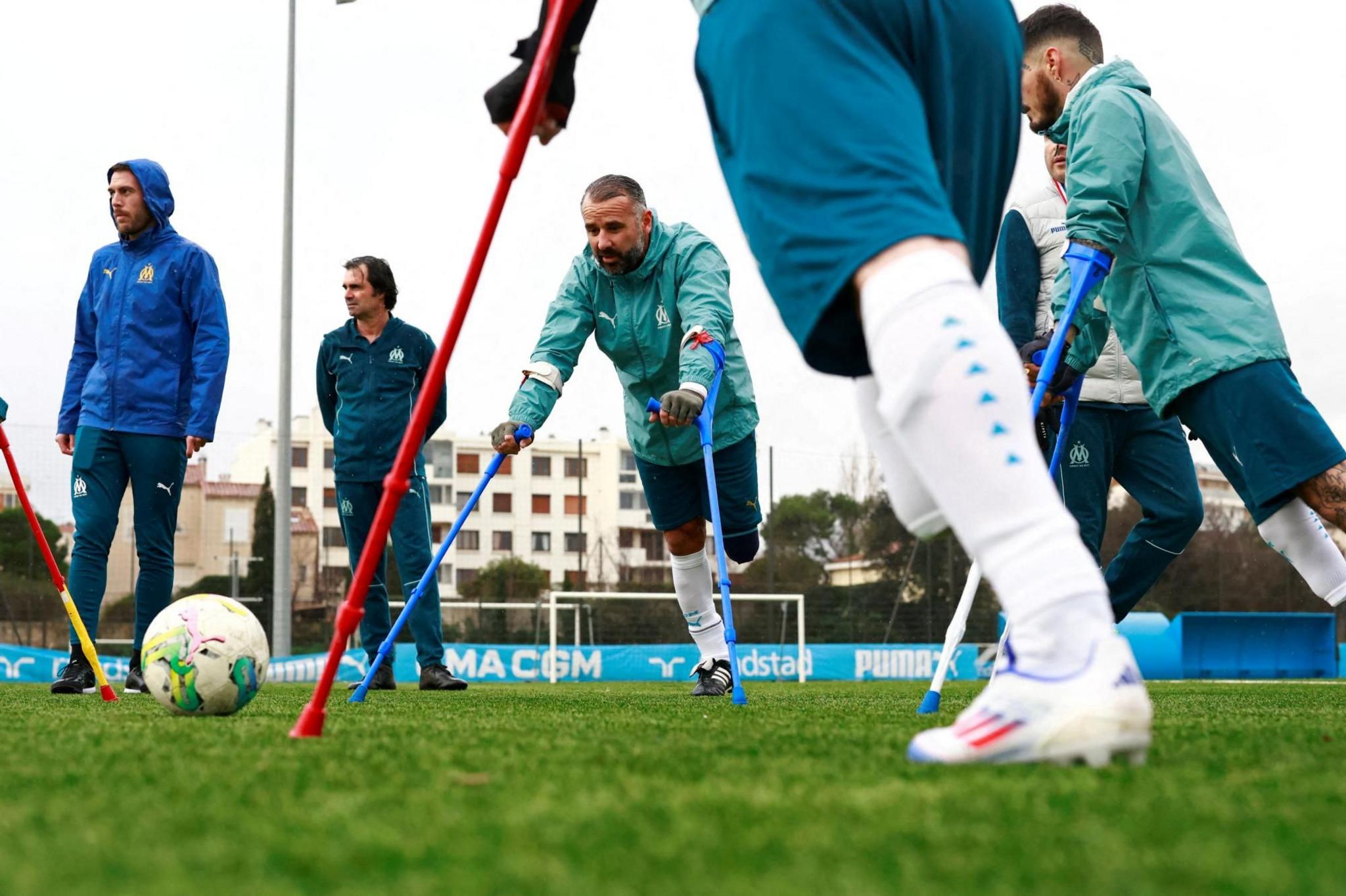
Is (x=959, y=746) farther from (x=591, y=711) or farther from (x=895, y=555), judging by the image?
(x=895, y=555)

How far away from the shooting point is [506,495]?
73438mm

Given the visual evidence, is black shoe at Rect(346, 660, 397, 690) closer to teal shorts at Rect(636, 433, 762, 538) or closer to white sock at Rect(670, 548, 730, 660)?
white sock at Rect(670, 548, 730, 660)

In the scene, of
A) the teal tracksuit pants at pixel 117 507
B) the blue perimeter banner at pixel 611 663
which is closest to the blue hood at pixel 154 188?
the teal tracksuit pants at pixel 117 507

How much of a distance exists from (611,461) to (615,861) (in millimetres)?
76817

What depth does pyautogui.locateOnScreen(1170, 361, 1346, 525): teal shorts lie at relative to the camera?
11.5ft

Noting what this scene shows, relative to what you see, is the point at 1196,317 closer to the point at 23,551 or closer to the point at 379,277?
the point at 379,277

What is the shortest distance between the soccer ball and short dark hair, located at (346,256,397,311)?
420 centimetres

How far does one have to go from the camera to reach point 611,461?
255ft

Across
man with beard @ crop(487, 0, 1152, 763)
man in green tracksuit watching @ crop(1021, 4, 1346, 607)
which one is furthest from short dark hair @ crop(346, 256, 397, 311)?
man with beard @ crop(487, 0, 1152, 763)

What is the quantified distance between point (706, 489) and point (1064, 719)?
15.5 ft

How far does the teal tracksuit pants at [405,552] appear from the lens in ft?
23.9

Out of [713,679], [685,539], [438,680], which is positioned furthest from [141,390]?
[713,679]

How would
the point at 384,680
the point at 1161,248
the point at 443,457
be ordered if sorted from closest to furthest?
the point at 1161,248
the point at 384,680
the point at 443,457

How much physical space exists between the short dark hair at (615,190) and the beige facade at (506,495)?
45.6 metres
